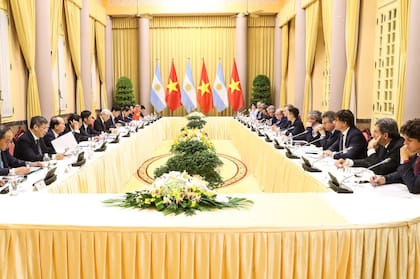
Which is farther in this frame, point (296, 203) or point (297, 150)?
point (297, 150)

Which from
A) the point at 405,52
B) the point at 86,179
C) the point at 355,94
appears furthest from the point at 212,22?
the point at 86,179

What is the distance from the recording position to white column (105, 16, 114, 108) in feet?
42.1

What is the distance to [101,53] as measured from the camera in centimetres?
1216

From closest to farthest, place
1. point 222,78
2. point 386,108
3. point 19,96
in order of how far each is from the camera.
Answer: point 386,108 < point 19,96 < point 222,78

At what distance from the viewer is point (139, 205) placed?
2.30 m

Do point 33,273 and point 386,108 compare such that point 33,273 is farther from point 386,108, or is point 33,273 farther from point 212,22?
point 212,22

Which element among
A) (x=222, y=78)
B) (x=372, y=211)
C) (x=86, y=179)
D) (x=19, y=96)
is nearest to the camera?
(x=372, y=211)

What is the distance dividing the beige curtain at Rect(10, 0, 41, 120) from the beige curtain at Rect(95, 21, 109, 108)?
184 inches

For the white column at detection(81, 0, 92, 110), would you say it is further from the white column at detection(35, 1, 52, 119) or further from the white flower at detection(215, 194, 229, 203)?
the white flower at detection(215, 194, 229, 203)

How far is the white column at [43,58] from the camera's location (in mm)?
7457

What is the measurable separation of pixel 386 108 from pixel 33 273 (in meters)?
5.91

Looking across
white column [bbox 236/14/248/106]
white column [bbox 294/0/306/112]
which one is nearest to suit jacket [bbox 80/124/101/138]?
white column [bbox 294/0/306/112]

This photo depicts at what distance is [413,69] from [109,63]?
32.3 feet

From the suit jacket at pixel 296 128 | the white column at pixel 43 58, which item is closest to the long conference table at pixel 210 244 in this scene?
the suit jacket at pixel 296 128
